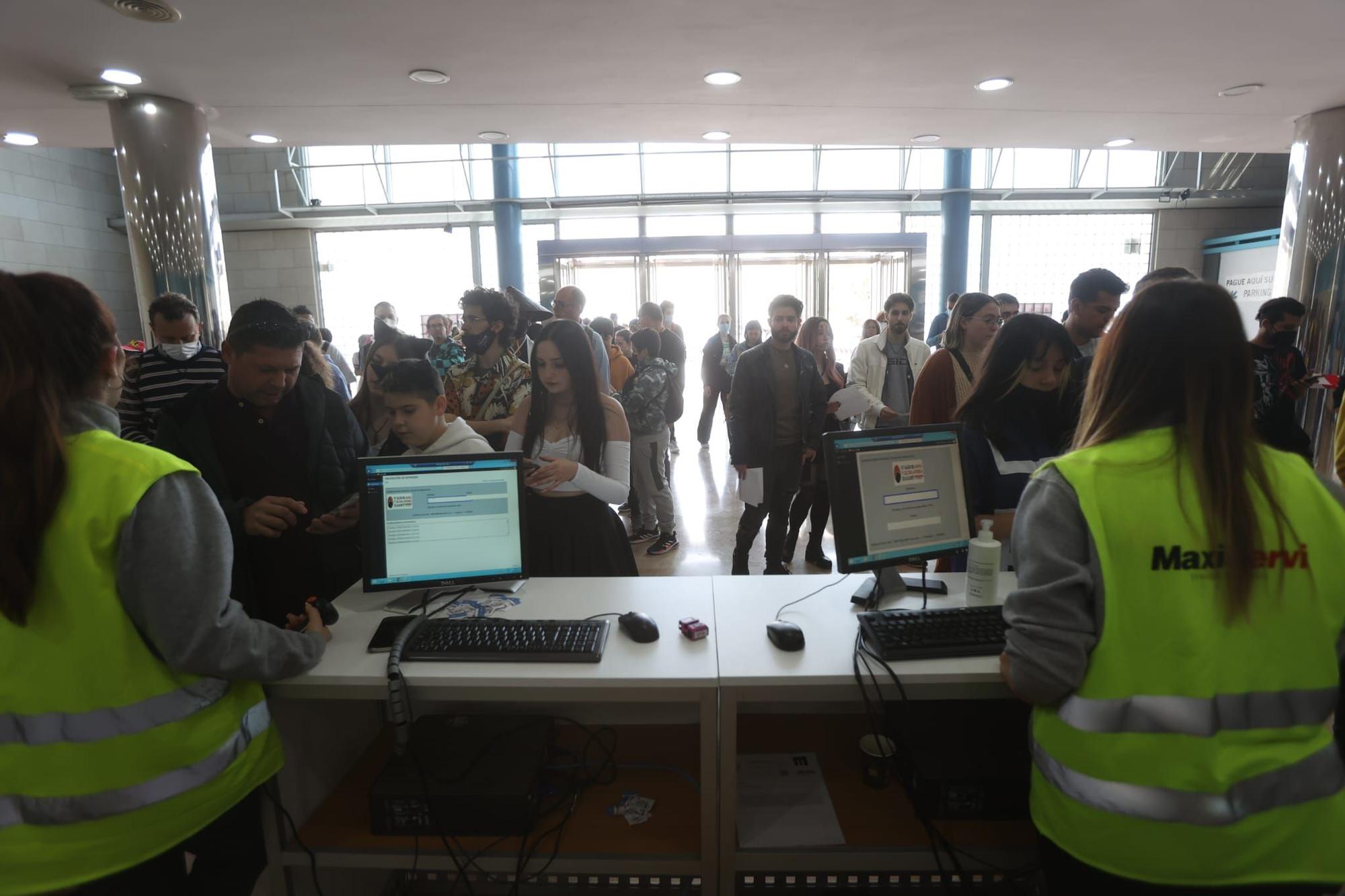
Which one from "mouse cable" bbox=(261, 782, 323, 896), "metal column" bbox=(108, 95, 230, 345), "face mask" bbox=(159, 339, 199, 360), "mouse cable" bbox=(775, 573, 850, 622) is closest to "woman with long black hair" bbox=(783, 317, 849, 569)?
"mouse cable" bbox=(775, 573, 850, 622)

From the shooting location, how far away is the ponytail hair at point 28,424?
0.94 metres

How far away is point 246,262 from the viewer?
993 cm

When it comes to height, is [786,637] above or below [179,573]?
below

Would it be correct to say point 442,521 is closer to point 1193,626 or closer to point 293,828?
point 293,828

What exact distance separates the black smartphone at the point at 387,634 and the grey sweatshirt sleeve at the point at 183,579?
13.5 inches

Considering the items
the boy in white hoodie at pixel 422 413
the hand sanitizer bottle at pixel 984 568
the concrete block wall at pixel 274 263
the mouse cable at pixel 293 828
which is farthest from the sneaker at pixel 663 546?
the concrete block wall at pixel 274 263

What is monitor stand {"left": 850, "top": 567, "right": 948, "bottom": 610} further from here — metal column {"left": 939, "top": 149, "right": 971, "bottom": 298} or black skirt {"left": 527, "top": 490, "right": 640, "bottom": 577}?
metal column {"left": 939, "top": 149, "right": 971, "bottom": 298}

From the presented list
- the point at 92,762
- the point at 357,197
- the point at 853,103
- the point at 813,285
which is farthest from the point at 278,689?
the point at 357,197

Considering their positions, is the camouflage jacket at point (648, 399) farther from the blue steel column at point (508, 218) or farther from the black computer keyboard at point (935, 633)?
the blue steel column at point (508, 218)

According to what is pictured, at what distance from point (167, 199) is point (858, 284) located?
7498mm

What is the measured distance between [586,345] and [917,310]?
7856 mm

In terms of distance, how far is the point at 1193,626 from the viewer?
958 millimetres

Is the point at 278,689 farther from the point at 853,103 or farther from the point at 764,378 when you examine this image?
the point at 853,103

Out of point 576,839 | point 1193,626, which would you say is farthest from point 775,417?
point 1193,626
